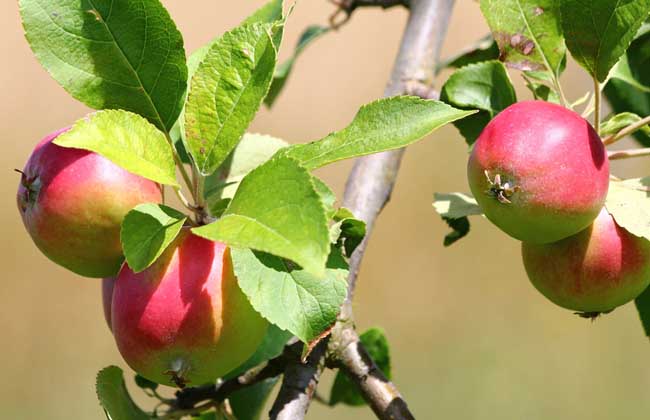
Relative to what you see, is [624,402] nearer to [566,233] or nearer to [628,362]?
[628,362]

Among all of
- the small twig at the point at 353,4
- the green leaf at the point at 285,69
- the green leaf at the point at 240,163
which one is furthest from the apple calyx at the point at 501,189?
the small twig at the point at 353,4

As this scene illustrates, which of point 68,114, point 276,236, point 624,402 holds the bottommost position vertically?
point 624,402

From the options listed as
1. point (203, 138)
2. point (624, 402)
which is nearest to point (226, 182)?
point (203, 138)

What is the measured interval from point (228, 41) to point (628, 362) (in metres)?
2.54

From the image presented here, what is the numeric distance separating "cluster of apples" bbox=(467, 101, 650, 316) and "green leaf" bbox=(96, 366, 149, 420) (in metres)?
0.32

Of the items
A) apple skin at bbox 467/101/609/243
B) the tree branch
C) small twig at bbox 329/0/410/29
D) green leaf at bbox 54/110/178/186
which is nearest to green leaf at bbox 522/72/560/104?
apple skin at bbox 467/101/609/243

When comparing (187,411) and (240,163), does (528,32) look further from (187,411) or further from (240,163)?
(187,411)

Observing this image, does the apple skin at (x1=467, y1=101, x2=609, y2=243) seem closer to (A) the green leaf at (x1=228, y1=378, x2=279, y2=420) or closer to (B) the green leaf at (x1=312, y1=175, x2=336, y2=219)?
(B) the green leaf at (x1=312, y1=175, x2=336, y2=219)

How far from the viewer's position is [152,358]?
1.98ft

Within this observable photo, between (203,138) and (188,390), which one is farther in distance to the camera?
(188,390)

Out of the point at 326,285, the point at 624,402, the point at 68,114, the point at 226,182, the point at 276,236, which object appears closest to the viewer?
the point at 276,236

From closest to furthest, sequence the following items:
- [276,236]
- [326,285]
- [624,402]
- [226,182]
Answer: [276,236], [326,285], [226,182], [624,402]

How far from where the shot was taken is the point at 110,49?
0.60m

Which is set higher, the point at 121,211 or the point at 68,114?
the point at 121,211
